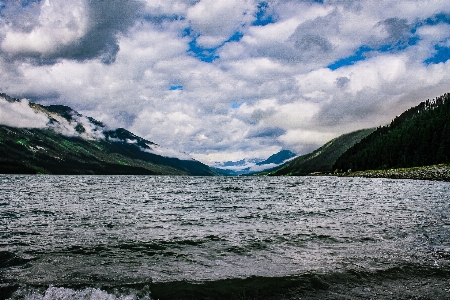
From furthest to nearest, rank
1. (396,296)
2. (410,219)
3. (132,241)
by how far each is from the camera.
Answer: (410,219)
(132,241)
(396,296)

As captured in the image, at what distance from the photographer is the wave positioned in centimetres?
1045

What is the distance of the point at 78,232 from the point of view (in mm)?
21641

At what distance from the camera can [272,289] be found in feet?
36.6

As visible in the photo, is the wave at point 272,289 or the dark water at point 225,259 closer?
the wave at point 272,289

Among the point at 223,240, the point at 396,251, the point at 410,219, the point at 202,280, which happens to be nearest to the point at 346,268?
the point at 396,251

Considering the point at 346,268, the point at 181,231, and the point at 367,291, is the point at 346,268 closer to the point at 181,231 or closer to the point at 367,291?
the point at 367,291

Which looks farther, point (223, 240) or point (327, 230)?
point (327, 230)

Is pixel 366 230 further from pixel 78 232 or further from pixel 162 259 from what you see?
pixel 78 232

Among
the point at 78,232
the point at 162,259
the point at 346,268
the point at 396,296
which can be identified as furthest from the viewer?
the point at 78,232

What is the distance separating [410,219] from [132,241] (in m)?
→ 23.0

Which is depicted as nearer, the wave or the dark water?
the wave

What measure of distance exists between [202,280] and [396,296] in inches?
267

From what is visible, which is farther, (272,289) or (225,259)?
(225,259)

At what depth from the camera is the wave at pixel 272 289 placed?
1045cm
